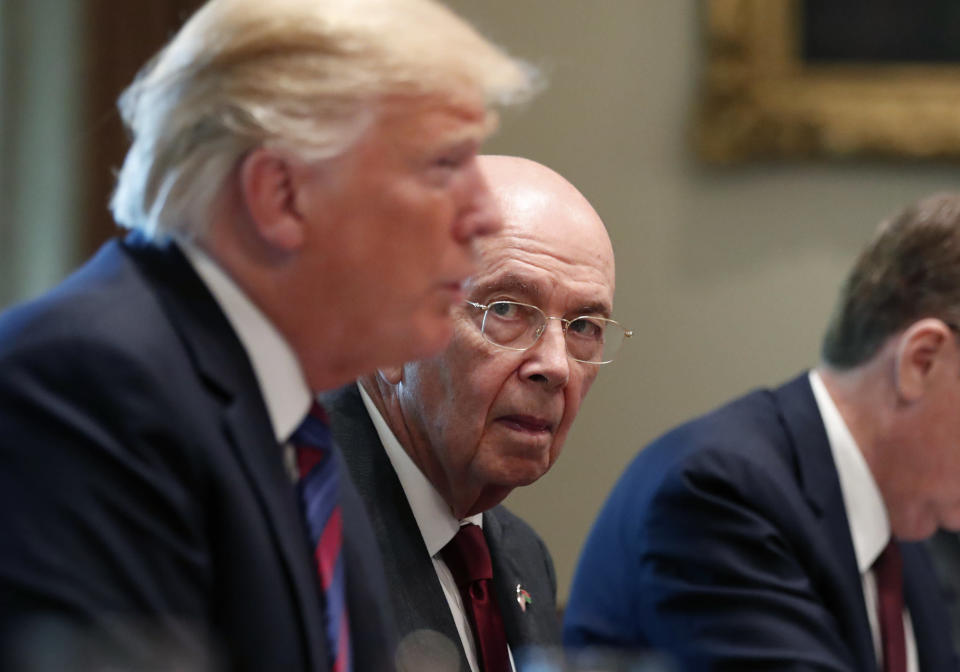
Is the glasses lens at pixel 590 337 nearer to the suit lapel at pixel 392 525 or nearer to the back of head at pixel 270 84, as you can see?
the suit lapel at pixel 392 525

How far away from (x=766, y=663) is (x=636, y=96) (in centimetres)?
245

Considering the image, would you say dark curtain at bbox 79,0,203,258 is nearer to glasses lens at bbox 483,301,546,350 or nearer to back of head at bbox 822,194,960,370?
glasses lens at bbox 483,301,546,350

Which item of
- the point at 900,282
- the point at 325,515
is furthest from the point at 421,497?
the point at 900,282

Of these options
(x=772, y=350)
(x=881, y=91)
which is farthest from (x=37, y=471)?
(x=881, y=91)

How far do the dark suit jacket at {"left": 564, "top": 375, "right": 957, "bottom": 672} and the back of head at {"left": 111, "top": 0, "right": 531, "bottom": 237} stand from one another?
1.30m

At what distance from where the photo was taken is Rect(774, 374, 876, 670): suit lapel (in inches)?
103

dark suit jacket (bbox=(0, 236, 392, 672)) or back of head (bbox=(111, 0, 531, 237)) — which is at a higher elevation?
back of head (bbox=(111, 0, 531, 237))

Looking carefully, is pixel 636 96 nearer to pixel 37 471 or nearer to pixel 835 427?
pixel 835 427

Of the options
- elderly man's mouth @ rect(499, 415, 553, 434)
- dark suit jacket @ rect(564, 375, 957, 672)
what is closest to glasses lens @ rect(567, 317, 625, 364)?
elderly man's mouth @ rect(499, 415, 553, 434)

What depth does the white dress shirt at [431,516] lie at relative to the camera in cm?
230

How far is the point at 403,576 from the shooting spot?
87.4 inches

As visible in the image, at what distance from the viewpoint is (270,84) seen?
1464mm

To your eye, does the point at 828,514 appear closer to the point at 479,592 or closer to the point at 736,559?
the point at 736,559

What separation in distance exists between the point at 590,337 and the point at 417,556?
596 millimetres
